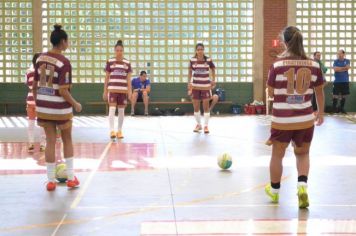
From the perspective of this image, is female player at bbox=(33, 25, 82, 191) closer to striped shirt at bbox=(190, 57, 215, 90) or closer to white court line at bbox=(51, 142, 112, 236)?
white court line at bbox=(51, 142, 112, 236)

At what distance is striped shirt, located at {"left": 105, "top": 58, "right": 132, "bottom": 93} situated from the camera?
1190 cm

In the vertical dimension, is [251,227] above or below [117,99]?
below

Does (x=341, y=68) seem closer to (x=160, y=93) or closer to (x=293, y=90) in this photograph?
(x=160, y=93)

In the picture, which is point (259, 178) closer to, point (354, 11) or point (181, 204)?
point (181, 204)

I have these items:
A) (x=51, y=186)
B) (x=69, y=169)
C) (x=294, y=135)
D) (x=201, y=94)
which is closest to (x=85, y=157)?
(x=69, y=169)

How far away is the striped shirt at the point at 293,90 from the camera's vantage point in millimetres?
5574

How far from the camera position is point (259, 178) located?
23.0 feet

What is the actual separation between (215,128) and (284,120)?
8.43m

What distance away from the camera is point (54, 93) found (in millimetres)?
6348

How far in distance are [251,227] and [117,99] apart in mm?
7553

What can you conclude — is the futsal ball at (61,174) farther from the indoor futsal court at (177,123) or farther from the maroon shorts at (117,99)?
the maroon shorts at (117,99)

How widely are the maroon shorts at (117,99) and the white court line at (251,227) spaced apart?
7.26 m

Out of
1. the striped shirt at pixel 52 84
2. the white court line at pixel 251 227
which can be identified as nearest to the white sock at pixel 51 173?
the striped shirt at pixel 52 84

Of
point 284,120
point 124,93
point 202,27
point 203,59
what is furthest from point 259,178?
point 202,27
